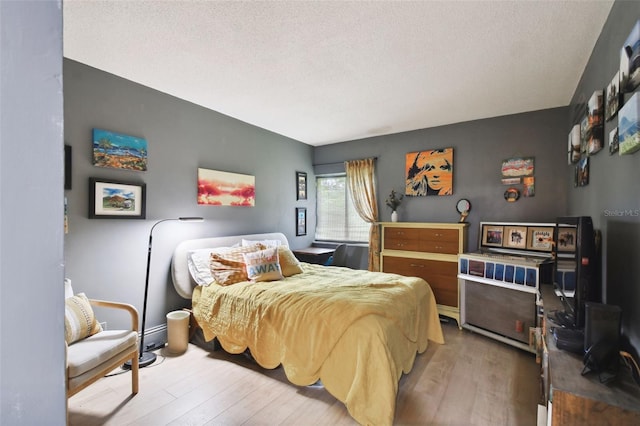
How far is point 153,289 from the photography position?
3.05 m

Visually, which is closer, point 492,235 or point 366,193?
point 492,235

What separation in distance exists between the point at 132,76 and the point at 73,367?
7.89ft

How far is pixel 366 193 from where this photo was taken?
187 inches

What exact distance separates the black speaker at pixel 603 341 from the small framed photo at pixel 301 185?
407 cm

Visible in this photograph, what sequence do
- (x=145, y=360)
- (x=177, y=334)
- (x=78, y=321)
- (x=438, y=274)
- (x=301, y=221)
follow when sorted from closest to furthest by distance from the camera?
(x=78, y=321), (x=145, y=360), (x=177, y=334), (x=438, y=274), (x=301, y=221)

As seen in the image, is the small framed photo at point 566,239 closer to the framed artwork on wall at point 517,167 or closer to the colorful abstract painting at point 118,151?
the framed artwork on wall at point 517,167

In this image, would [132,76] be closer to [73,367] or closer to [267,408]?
[73,367]

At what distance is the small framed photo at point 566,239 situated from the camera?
1696 mm

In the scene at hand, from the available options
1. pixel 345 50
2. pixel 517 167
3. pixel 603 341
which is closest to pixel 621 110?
pixel 603 341

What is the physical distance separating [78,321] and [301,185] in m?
3.50

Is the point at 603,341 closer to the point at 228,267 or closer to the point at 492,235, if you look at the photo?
the point at 492,235

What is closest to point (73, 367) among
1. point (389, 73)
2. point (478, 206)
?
point (389, 73)

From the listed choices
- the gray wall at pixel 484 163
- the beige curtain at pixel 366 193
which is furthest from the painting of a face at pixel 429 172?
the beige curtain at pixel 366 193

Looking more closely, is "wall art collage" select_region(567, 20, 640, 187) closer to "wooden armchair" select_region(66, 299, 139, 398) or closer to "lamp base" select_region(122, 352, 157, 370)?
"wooden armchair" select_region(66, 299, 139, 398)
